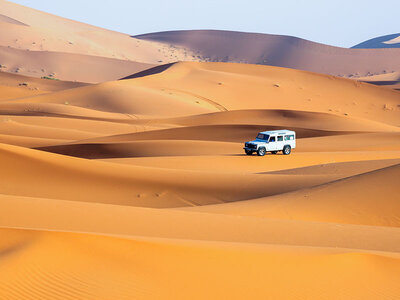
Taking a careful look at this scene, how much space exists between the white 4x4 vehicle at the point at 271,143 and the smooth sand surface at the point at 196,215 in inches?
18.0

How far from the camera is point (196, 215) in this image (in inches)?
363

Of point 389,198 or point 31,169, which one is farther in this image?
point 31,169

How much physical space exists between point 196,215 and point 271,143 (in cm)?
1285

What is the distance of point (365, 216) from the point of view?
11.0 metres

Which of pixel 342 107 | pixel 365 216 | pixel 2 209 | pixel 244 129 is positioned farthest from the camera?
pixel 342 107

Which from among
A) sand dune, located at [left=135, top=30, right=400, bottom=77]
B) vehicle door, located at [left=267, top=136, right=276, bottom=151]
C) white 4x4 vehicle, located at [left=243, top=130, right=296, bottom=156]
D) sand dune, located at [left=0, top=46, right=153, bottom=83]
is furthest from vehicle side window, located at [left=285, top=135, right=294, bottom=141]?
sand dune, located at [left=135, top=30, right=400, bottom=77]

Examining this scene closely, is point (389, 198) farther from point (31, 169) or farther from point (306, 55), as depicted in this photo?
point (306, 55)

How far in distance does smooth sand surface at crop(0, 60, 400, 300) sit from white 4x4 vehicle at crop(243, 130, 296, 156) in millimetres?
458

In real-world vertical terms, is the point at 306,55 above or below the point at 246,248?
above

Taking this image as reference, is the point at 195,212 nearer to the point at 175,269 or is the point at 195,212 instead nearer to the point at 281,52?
the point at 175,269

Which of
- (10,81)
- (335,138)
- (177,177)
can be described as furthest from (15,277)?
(10,81)

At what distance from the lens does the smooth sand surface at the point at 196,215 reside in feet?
16.8

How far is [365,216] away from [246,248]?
5.44 meters

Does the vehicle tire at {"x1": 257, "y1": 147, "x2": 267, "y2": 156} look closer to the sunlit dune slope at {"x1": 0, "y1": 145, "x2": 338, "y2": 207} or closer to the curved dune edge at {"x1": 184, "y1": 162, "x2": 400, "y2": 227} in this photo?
the sunlit dune slope at {"x1": 0, "y1": 145, "x2": 338, "y2": 207}
